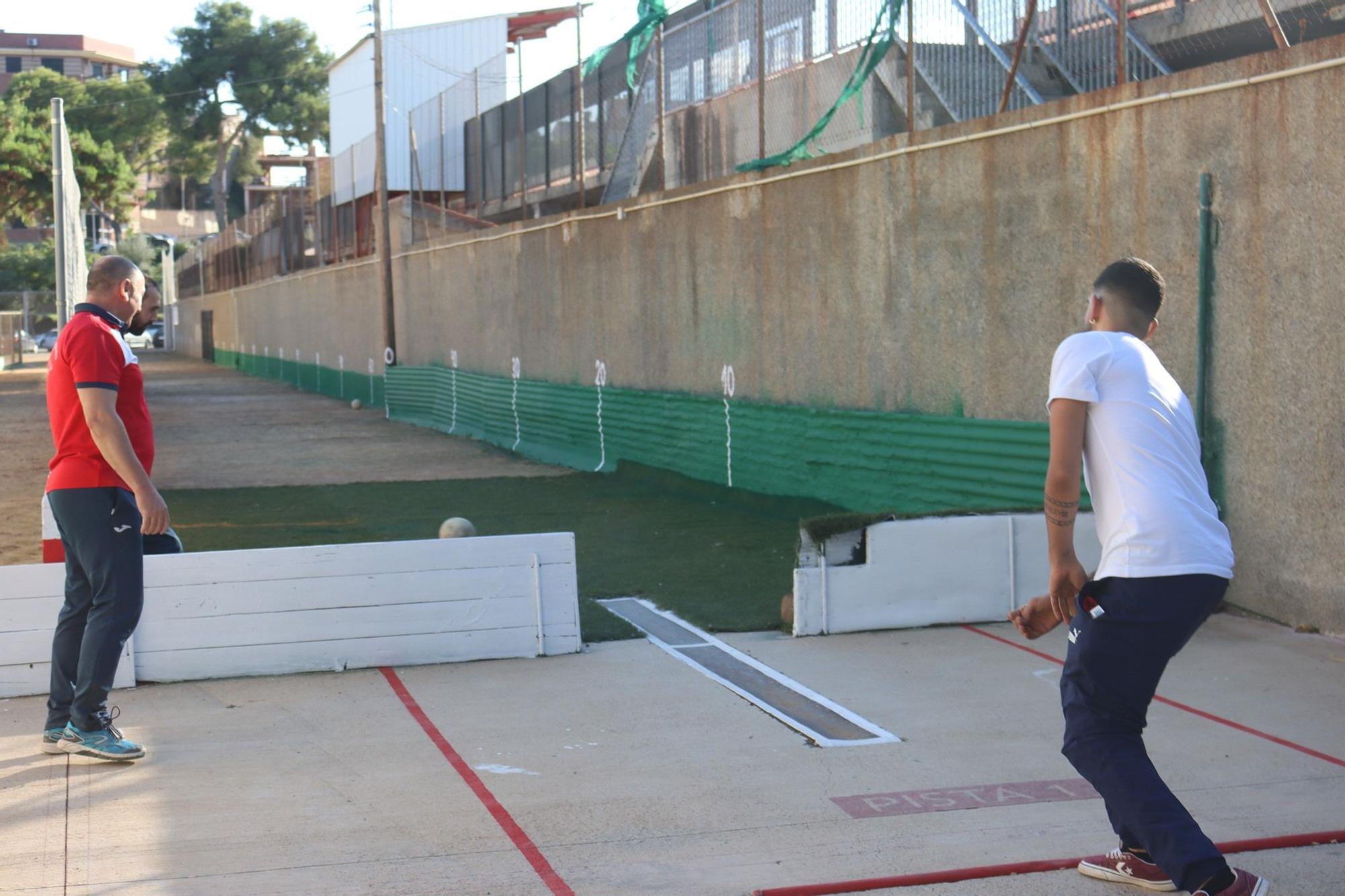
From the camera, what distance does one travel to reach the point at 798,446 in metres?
13.2

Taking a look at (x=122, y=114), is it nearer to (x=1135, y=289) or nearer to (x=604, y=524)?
(x=604, y=524)

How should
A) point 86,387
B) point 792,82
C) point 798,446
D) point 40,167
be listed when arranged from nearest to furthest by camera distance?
1. point 86,387
2. point 798,446
3. point 792,82
4. point 40,167

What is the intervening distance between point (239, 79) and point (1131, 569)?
83139 millimetres

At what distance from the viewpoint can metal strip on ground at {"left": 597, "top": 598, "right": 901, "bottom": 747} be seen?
19.8 feet

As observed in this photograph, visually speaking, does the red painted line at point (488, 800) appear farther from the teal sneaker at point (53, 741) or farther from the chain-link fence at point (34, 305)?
the chain-link fence at point (34, 305)

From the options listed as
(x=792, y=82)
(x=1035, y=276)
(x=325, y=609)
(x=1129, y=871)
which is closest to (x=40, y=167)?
(x=792, y=82)

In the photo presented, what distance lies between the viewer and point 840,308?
1288 cm

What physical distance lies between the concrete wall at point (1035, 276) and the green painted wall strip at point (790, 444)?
27 cm

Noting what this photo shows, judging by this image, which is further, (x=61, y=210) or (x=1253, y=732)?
(x=61, y=210)

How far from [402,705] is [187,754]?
1.01m

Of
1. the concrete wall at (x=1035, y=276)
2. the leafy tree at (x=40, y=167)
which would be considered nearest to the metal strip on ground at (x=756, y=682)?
the concrete wall at (x=1035, y=276)

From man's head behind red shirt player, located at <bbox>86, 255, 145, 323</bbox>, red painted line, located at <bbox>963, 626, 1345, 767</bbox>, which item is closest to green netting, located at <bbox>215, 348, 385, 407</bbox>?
man's head behind red shirt player, located at <bbox>86, 255, 145, 323</bbox>

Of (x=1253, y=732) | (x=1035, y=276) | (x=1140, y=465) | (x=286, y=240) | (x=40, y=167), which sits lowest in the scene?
(x=1253, y=732)

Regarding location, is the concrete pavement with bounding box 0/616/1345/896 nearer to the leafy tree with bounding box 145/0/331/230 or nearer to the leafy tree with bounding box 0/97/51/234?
the leafy tree with bounding box 0/97/51/234
